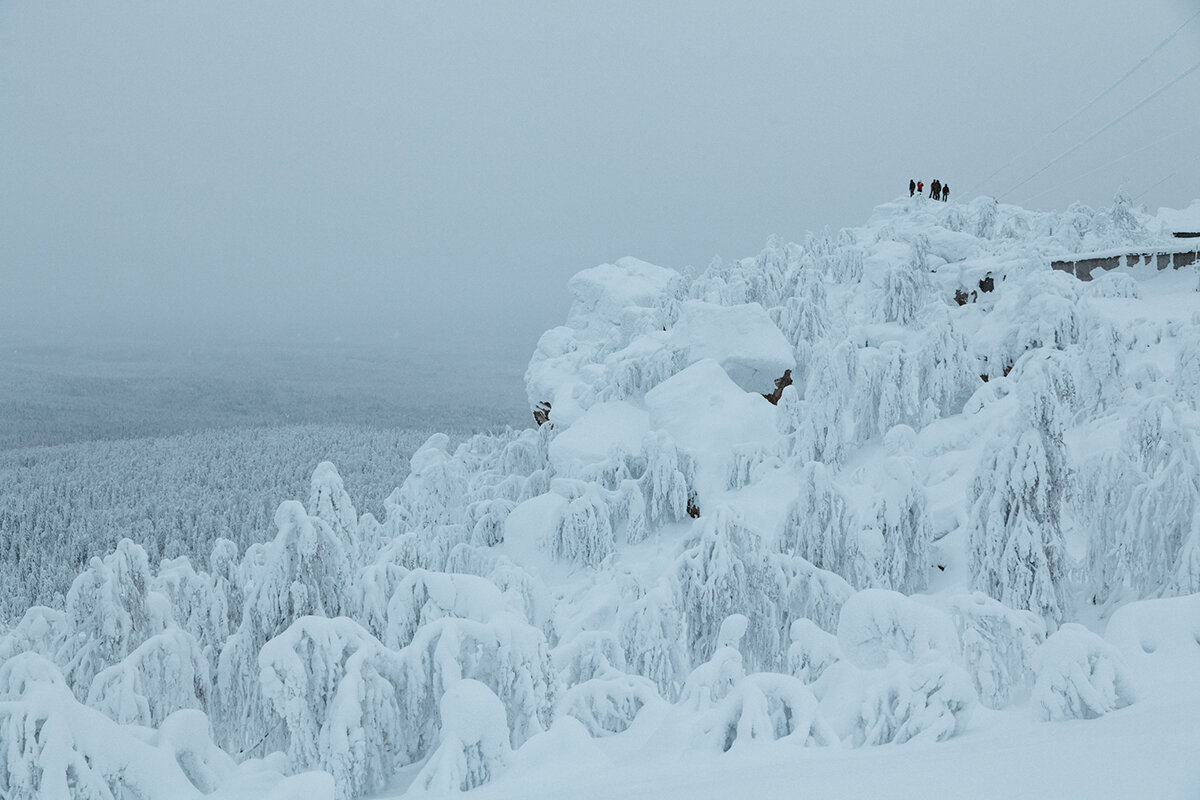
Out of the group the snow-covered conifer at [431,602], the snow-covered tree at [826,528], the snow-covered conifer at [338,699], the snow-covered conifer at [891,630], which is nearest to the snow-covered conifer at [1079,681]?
the snow-covered conifer at [891,630]

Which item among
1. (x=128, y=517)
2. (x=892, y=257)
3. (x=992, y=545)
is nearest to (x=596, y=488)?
(x=992, y=545)

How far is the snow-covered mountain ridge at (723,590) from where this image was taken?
523 cm

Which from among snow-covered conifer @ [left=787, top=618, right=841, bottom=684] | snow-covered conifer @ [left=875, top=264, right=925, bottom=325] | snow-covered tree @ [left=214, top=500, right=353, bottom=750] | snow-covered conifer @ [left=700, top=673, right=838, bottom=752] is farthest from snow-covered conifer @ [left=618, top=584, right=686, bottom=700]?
snow-covered conifer @ [left=875, top=264, right=925, bottom=325]

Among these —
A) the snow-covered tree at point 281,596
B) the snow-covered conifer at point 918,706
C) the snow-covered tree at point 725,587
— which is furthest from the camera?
the snow-covered tree at point 725,587

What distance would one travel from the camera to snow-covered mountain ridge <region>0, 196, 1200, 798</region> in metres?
5.23

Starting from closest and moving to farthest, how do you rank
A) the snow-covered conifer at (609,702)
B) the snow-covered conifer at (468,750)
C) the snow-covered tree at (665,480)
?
1. the snow-covered conifer at (468,750)
2. the snow-covered conifer at (609,702)
3. the snow-covered tree at (665,480)

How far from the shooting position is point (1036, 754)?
13.0 feet

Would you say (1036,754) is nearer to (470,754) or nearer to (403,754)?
(470,754)

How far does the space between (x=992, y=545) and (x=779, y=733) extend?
6.14 metres

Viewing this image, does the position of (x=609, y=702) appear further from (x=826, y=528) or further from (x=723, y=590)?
(x=826, y=528)

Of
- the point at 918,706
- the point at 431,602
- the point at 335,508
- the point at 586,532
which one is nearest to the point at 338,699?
the point at 431,602

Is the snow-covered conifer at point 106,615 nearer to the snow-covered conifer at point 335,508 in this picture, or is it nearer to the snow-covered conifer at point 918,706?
the snow-covered conifer at point 335,508

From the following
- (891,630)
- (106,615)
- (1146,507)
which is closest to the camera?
(891,630)

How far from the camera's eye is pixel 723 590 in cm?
1140
